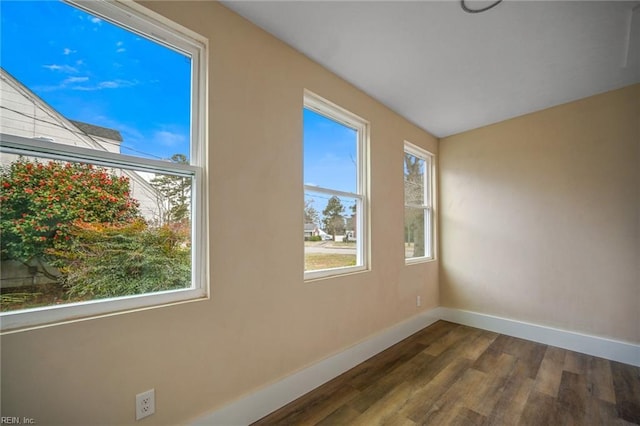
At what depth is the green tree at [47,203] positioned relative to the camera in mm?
1134

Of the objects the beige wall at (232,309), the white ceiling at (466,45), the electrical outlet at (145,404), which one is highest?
the white ceiling at (466,45)

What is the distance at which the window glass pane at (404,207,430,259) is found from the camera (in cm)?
342

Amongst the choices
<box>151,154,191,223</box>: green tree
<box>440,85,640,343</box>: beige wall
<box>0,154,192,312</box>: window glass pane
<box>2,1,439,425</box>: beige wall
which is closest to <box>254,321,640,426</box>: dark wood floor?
<box>2,1,439,425</box>: beige wall

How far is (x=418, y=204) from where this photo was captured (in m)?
3.75

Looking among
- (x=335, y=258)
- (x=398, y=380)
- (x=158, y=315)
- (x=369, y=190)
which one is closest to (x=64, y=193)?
(x=158, y=315)

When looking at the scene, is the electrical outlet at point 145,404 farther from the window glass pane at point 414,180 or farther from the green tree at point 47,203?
the window glass pane at point 414,180

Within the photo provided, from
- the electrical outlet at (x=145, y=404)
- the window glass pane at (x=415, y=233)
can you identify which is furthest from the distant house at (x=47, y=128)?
the window glass pane at (x=415, y=233)

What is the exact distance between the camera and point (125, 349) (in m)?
1.32

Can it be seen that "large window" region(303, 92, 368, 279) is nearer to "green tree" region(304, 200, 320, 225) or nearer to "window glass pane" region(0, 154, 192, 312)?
"green tree" region(304, 200, 320, 225)

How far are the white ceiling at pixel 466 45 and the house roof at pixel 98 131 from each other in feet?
3.47

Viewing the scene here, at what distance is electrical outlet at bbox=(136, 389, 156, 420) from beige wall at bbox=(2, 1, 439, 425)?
3cm

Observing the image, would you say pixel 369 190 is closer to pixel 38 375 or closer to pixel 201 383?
pixel 201 383

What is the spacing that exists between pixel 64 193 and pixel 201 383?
3.95 ft

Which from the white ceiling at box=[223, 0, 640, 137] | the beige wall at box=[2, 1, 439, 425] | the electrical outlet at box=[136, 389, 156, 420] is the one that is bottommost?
the electrical outlet at box=[136, 389, 156, 420]
